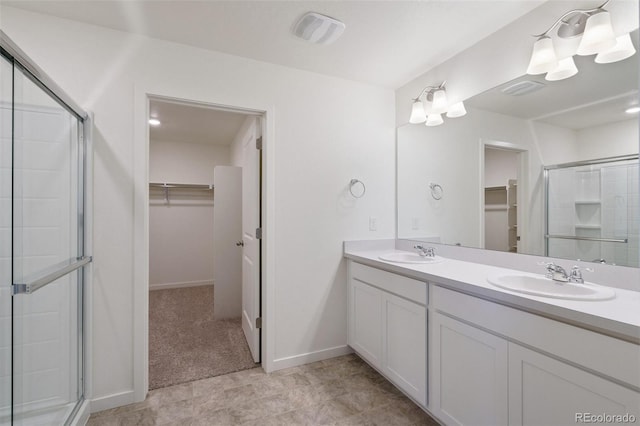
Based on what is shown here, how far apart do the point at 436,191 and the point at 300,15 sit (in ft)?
5.38

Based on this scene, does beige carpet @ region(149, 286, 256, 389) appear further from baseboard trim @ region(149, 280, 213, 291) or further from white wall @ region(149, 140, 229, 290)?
white wall @ region(149, 140, 229, 290)

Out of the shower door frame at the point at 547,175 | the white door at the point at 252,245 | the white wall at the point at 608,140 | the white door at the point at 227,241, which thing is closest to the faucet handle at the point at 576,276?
the shower door frame at the point at 547,175

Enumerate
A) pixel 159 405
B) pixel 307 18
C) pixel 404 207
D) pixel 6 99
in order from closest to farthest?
pixel 6 99 < pixel 307 18 < pixel 159 405 < pixel 404 207

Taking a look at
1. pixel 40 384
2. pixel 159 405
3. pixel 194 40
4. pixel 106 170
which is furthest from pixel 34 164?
pixel 159 405

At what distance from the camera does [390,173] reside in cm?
274

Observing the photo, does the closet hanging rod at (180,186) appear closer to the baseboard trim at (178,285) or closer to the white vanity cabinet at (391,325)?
the baseboard trim at (178,285)

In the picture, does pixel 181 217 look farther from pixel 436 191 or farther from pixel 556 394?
pixel 556 394

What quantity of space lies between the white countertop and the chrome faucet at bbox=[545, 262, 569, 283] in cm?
19

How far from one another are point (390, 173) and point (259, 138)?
1212mm

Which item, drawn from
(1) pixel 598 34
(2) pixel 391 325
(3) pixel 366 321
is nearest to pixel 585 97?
(1) pixel 598 34

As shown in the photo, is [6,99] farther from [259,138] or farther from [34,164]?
[259,138]

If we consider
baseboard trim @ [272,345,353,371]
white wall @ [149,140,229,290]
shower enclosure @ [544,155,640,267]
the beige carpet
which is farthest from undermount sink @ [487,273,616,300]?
white wall @ [149,140,229,290]

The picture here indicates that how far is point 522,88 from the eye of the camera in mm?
1804

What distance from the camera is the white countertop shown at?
0.97 meters
